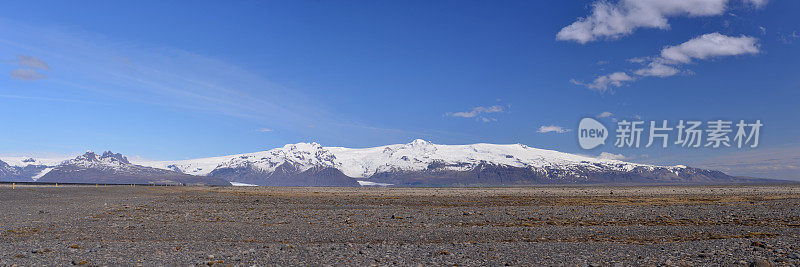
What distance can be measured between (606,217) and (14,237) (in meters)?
36.9

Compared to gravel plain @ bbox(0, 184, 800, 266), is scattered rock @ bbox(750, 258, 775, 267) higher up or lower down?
higher up

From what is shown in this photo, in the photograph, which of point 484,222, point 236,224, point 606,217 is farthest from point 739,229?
point 236,224

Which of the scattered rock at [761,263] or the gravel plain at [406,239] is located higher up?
the scattered rock at [761,263]

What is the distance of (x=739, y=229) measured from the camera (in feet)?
91.8

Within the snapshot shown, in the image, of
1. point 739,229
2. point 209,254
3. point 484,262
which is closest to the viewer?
point 484,262

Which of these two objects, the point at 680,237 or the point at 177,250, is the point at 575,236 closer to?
the point at 680,237

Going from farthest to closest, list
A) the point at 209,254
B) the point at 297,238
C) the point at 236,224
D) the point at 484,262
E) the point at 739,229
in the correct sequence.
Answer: the point at 236,224 → the point at 739,229 → the point at 297,238 → the point at 209,254 → the point at 484,262

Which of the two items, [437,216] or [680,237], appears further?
[437,216]

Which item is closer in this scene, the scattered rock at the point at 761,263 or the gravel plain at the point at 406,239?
the scattered rock at the point at 761,263

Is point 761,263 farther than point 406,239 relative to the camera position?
No

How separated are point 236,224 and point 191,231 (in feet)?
13.3

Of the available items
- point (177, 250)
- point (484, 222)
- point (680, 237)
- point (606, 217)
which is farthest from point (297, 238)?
point (606, 217)

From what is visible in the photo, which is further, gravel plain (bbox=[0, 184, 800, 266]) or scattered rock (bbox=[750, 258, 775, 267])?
gravel plain (bbox=[0, 184, 800, 266])

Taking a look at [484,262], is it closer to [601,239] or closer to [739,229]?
[601,239]
